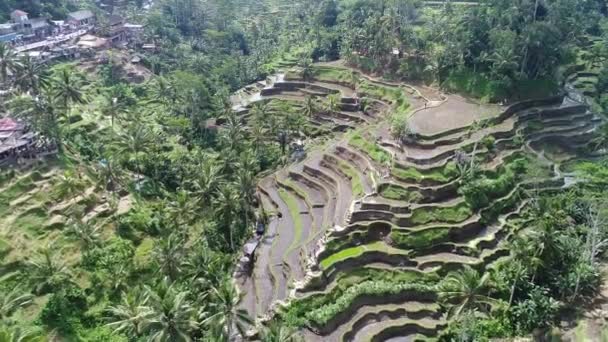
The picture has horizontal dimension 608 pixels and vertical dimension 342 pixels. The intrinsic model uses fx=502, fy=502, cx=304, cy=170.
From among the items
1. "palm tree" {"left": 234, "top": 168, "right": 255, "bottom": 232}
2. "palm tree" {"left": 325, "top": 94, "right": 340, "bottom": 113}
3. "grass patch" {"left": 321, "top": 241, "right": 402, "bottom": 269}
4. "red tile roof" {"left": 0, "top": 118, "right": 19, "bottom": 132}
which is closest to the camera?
"grass patch" {"left": 321, "top": 241, "right": 402, "bottom": 269}

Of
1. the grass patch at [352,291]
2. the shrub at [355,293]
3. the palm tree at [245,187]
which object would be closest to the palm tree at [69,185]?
the palm tree at [245,187]

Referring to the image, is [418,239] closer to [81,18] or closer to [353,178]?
[353,178]

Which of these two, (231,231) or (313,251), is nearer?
(313,251)

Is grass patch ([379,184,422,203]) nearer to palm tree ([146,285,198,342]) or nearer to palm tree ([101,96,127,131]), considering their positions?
palm tree ([146,285,198,342])

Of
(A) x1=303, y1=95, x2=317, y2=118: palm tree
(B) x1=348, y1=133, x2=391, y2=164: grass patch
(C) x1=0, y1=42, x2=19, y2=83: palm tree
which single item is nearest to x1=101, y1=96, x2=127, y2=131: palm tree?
(C) x1=0, y1=42, x2=19, y2=83: palm tree

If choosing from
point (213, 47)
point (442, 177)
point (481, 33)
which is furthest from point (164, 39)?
point (442, 177)

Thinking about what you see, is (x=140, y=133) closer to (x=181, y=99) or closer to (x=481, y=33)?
(x=181, y=99)

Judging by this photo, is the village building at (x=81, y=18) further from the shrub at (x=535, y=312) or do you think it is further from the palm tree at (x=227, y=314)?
the shrub at (x=535, y=312)
